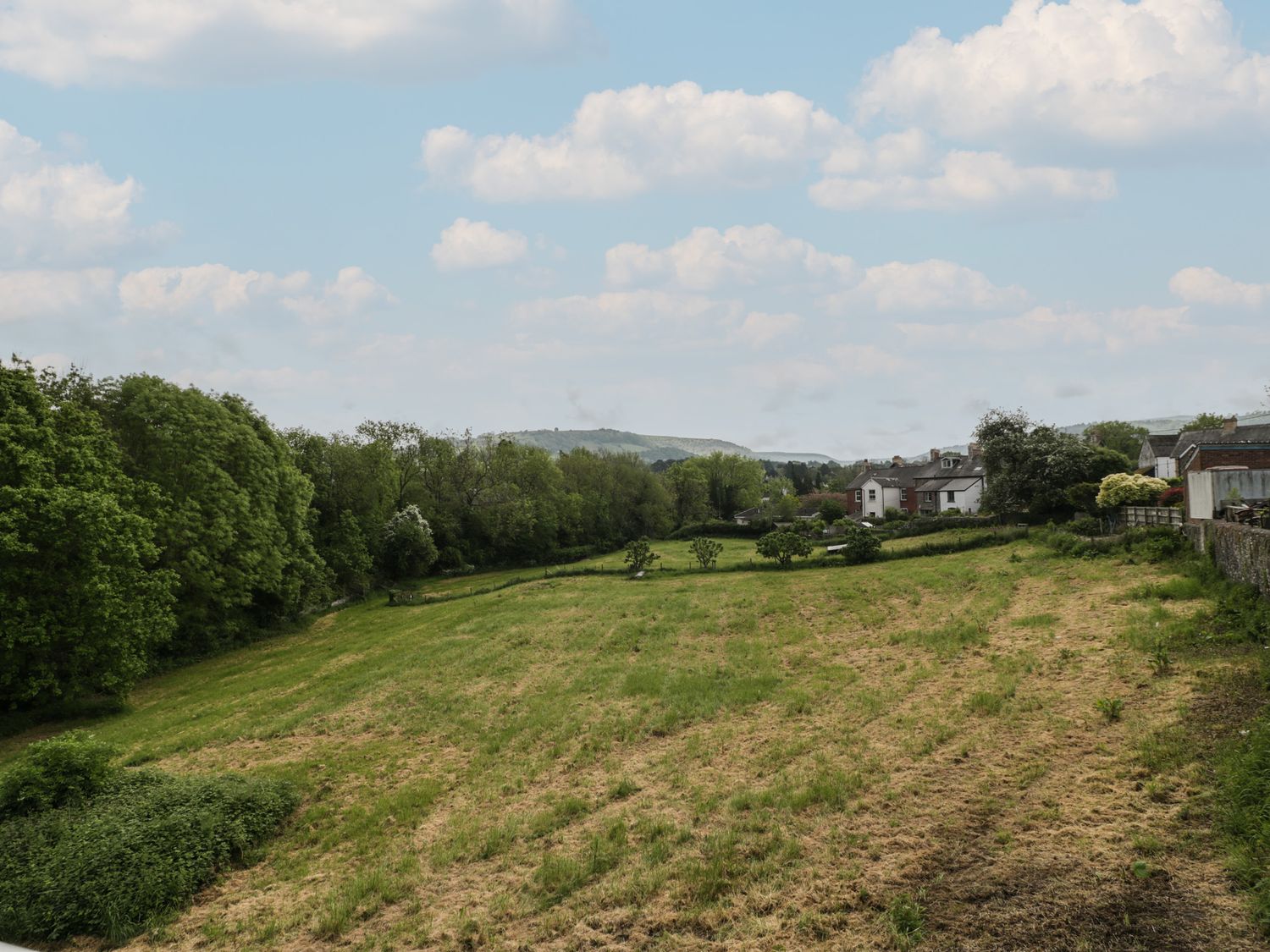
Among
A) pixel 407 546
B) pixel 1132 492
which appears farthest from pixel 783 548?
pixel 407 546

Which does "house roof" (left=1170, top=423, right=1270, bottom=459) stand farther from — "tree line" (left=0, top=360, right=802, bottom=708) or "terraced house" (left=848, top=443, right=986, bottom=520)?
"tree line" (left=0, top=360, right=802, bottom=708)

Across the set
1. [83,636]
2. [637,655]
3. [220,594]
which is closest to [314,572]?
[220,594]

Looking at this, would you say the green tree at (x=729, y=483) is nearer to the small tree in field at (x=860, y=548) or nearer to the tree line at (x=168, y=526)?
the tree line at (x=168, y=526)

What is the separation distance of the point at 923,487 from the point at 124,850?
81419mm

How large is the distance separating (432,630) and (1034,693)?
25.4m

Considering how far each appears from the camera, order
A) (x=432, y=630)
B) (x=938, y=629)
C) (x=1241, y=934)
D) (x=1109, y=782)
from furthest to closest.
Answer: (x=432, y=630) → (x=938, y=629) → (x=1109, y=782) → (x=1241, y=934)

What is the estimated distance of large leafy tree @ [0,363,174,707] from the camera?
21.8 meters

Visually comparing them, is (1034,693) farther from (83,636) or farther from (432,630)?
(83,636)

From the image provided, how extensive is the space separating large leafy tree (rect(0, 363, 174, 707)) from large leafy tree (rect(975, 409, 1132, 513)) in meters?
48.1

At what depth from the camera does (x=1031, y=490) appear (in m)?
45.3

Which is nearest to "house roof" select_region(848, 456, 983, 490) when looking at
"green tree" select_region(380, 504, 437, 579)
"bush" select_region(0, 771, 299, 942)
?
"green tree" select_region(380, 504, 437, 579)

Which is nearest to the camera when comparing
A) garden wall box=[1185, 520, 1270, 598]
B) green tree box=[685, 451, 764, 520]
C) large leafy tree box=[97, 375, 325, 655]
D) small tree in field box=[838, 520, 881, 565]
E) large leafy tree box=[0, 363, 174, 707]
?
garden wall box=[1185, 520, 1270, 598]

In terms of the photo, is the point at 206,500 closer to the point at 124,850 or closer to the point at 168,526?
the point at 168,526

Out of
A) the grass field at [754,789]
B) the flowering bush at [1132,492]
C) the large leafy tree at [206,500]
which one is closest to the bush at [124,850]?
the grass field at [754,789]
